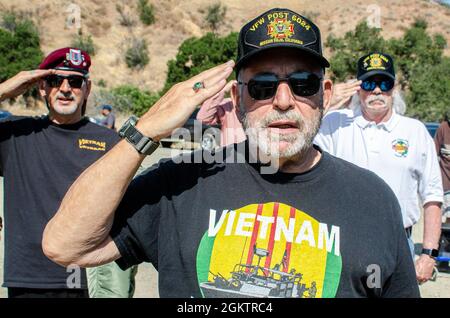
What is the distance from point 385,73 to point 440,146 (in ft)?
13.1

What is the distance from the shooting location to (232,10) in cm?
6731

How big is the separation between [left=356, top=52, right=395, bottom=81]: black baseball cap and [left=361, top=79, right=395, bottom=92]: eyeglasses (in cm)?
4

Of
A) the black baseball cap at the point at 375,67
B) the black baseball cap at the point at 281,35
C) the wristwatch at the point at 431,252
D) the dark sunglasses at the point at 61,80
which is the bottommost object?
the wristwatch at the point at 431,252

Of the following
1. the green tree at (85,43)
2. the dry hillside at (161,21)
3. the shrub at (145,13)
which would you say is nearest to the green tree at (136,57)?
the dry hillside at (161,21)

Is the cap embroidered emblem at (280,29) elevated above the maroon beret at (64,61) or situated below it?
below

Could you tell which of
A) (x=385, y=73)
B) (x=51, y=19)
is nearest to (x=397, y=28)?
(x=51, y=19)

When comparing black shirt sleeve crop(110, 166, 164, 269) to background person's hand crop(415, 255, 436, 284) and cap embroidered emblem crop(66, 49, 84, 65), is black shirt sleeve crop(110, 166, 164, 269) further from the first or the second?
background person's hand crop(415, 255, 436, 284)

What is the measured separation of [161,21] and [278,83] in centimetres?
5803

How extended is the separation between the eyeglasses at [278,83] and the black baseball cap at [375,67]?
7.60 feet

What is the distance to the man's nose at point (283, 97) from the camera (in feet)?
6.99

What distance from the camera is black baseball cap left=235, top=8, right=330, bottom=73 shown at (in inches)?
81.7

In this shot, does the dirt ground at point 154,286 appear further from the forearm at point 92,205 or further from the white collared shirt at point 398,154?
the forearm at point 92,205
